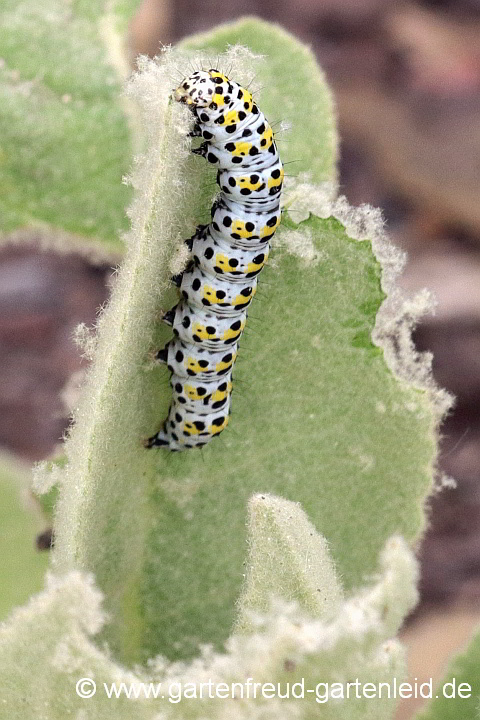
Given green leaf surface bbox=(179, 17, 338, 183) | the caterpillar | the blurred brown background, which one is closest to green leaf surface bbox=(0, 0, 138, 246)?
green leaf surface bbox=(179, 17, 338, 183)

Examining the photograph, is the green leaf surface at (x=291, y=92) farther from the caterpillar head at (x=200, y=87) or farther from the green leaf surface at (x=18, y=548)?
the green leaf surface at (x=18, y=548)

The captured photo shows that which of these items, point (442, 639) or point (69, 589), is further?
point (442, 639)

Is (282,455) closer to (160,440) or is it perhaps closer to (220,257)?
(160,440)

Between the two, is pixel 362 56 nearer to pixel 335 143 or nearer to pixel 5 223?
pixel 335 143

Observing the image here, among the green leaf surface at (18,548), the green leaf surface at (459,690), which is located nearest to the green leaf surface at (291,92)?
the green leaf surface at (18,548)

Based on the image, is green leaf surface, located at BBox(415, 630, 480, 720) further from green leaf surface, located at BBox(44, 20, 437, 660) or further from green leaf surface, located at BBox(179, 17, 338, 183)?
green leaf surface, located at BBox(179, 17, 338, 183)

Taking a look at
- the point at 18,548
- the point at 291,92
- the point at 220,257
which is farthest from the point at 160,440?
the point at 291,92

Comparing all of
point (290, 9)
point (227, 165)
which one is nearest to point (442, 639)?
point (227, 165)
